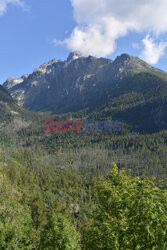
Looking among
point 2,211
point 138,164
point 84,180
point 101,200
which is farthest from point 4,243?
point 138,164

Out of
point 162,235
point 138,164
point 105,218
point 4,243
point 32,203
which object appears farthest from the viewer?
point 138,164

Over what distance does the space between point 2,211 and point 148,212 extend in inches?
1155

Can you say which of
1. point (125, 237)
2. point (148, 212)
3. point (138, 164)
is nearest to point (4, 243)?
point (125, 237)

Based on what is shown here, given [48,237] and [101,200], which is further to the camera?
[48,237]

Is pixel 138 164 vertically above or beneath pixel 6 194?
beneath

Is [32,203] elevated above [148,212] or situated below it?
below

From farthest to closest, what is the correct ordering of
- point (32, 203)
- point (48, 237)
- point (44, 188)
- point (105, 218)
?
1. point (44, 188)
2. point (32, 203)
3. point (48, 237)
4. point (105, 218)

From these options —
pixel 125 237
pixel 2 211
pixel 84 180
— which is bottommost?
pixel 84 180

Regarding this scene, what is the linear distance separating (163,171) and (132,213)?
593 ft

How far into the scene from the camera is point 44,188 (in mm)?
123625

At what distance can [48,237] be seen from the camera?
2770 centimetres

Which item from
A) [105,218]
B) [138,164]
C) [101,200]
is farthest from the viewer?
[138,164]

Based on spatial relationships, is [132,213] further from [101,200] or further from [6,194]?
[6,194]

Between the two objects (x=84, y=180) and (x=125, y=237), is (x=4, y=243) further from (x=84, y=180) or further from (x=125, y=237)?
(x=84, y=180)
